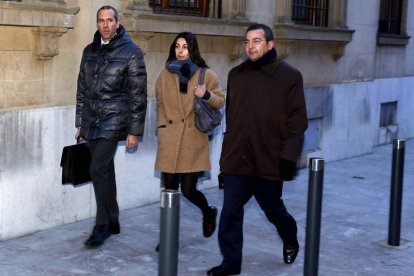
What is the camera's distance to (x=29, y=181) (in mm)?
6395

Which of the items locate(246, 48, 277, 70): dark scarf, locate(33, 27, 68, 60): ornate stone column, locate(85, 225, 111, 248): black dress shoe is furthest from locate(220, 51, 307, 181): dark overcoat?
locate(33, 27, 68, 60): ornate stone column

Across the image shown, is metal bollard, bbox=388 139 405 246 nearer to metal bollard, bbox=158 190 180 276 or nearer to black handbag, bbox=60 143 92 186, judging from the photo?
black handbag, bbox=60 143 92 186

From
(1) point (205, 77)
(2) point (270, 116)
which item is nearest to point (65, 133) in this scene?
(1) point (205, 77)

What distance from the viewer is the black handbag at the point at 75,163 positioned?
605 cm

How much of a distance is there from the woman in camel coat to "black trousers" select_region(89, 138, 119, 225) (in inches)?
15.8

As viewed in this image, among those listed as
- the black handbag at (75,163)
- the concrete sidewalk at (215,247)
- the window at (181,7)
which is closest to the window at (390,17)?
the window at (181,7)

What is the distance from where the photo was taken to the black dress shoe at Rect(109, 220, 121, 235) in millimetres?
6402

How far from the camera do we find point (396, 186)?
636 centimetres

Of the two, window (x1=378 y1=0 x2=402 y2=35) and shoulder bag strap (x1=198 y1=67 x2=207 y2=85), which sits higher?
window (x1=378 y1=0 x2=402 y2=35)

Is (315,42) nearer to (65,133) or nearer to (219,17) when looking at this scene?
(219,17)

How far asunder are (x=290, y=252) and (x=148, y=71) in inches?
104

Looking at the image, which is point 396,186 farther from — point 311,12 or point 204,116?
point 311,12

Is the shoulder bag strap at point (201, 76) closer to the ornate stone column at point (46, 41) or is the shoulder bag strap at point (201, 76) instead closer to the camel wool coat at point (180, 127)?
the camel wool coat at point (180, 127)

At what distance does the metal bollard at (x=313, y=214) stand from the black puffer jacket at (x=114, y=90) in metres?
1.68
